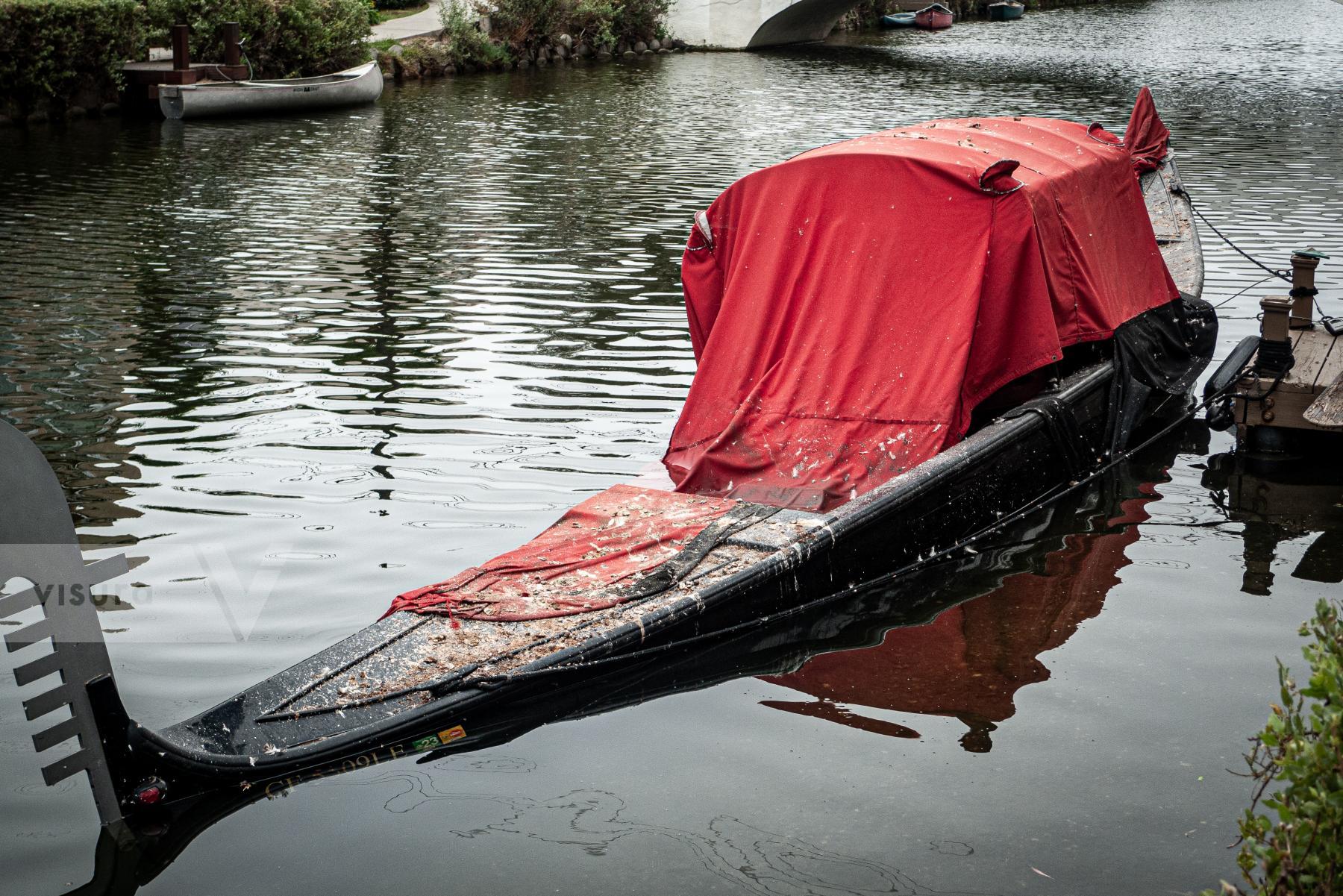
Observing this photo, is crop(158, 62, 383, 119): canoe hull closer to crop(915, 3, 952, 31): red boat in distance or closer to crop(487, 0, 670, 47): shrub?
crop(487, 0, 670, 47): shrub

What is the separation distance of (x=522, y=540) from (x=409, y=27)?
29.9m

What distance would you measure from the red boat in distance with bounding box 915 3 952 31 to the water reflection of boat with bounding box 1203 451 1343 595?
44.0m

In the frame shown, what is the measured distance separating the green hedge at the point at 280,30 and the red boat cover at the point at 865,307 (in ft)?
70.7

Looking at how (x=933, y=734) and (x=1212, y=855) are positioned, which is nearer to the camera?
(x=1212, y=855)

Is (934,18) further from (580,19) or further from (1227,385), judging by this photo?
(1227,385)

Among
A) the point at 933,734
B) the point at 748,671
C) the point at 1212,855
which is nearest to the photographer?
the point at 1212,855

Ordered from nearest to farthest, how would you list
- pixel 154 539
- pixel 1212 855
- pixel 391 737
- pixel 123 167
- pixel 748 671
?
pixel 1212 855 → pixel 391 737 → pixel 748 671 → pixel 154 539 → pixel 123 167

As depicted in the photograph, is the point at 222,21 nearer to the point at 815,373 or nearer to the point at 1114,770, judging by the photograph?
the point at 815,373

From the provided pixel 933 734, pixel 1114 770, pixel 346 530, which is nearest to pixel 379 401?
pixel 346 530

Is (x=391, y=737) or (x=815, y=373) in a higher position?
(x=815, y=373)

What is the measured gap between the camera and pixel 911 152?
24.5 feet

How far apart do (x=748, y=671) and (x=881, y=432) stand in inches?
72.8

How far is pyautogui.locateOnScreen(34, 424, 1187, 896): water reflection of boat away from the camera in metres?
4.65

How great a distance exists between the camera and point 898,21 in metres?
49.8
